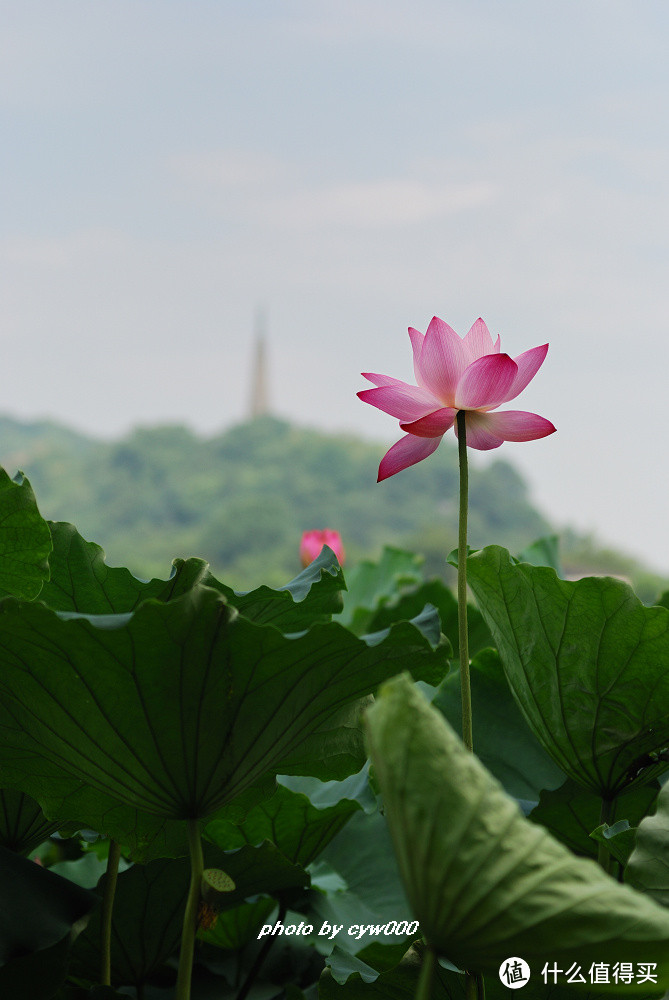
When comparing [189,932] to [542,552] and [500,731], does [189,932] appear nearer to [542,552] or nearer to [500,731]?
[500,731]

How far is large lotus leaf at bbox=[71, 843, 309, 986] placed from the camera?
459 millimetres

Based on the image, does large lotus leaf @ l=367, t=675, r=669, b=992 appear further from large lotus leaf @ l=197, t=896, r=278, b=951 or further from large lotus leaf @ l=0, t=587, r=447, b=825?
large lotus leaf @ l=197, t=896, r=278, b=951

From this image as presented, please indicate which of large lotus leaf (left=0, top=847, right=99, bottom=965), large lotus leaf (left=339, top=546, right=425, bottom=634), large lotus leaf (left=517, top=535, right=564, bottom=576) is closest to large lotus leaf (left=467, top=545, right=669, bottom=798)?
large lotus leaf (left=0, top=847, right=99, bottom=965)

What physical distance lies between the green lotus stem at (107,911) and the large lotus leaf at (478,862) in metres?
0.21

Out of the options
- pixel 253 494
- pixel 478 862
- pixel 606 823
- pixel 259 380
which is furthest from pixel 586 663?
pixel 259 380

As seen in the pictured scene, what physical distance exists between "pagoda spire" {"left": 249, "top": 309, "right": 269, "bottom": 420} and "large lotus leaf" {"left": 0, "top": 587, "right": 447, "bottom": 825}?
4285 cm

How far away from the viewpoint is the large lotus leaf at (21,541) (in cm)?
41

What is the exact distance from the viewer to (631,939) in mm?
282

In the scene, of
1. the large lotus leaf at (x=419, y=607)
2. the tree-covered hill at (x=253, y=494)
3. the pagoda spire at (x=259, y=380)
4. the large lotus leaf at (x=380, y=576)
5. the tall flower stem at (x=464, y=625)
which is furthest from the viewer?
the pagoda spire at (x=259, y=380)

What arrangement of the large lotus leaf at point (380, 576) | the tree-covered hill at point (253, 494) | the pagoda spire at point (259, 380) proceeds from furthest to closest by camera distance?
the pagoda spire at point (259, 380) → the tree-covered hill at point (253, 494) → the large lotus leaf at point (380, 576)

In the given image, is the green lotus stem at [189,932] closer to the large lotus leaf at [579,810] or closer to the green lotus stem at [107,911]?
the green lotus stem at [107,911]

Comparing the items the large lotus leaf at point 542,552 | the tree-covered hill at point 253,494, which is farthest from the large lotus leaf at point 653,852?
the tree-covered hill at point 253,494

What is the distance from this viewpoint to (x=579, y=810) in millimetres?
502

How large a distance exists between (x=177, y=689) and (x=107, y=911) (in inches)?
5.8
